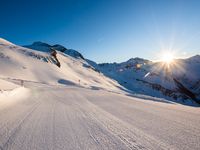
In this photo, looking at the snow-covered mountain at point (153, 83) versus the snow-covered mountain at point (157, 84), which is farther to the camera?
the snow-covered mountain at point (157, 84)

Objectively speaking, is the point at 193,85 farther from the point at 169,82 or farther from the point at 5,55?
the point at 5,55

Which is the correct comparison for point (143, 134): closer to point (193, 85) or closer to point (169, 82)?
point (169, 82)

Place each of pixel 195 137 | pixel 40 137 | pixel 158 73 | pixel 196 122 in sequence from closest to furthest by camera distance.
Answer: pixel 195 137 → pixel 40 137 → pixel 196 122 → pixel 158 73

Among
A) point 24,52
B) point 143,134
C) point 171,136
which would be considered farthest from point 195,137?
point 24,52

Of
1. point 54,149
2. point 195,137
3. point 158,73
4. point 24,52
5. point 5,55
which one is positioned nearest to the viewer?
point 54,149

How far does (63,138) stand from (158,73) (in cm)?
19446

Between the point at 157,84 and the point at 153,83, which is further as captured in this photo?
the point at 153,83

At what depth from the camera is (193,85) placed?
644ft

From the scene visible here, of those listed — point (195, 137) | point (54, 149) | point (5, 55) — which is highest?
point (5, 55)

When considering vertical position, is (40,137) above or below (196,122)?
below

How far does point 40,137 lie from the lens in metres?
3.70

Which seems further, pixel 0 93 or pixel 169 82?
pixel 169 82

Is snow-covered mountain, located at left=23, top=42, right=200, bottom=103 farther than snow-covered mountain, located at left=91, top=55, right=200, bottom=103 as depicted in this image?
No

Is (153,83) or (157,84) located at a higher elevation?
(153,83)
